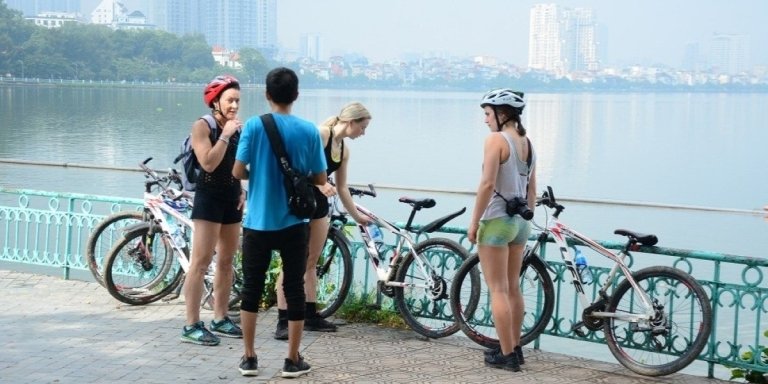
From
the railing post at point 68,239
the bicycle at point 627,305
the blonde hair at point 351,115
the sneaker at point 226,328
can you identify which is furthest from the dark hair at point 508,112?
the railing post at point 68,239

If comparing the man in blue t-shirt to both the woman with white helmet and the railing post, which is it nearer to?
the woman with white helmet

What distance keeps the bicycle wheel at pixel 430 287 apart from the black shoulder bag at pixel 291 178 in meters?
1.51

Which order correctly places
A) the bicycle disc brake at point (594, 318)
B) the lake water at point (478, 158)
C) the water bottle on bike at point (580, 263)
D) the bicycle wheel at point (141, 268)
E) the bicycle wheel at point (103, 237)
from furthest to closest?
the lake water at point (478, 158)
the bicycle wheel at point (103, 237)
the bicycle wheel at point (141, 268)
the water bottle on bike at point (580, 263)
the bicycle disc brake at point (594, 318)

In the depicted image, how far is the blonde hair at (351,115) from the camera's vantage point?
6.31 meters

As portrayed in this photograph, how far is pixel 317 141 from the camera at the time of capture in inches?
215

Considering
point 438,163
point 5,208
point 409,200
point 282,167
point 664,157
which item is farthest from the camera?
point 664,157

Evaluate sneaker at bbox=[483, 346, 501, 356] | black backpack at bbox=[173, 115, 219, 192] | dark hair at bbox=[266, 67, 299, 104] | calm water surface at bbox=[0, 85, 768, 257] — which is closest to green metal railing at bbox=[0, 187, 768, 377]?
sneaker at bbox=[483, 346, 501, 356]

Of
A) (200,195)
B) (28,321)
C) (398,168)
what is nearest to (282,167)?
(200,195)

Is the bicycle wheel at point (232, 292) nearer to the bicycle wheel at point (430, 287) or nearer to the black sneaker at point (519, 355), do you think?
the bicycle wheel at point (430, 287)

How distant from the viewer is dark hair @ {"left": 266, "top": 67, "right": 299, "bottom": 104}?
536 centimetres

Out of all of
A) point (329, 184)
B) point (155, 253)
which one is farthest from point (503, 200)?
point (155, 253)

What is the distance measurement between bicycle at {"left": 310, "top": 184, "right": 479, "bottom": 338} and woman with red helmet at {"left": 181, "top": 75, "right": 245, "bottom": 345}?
729mm

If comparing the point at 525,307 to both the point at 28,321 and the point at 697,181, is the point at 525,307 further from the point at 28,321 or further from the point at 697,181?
the point at 697,181

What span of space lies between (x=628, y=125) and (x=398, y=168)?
53.8 m
